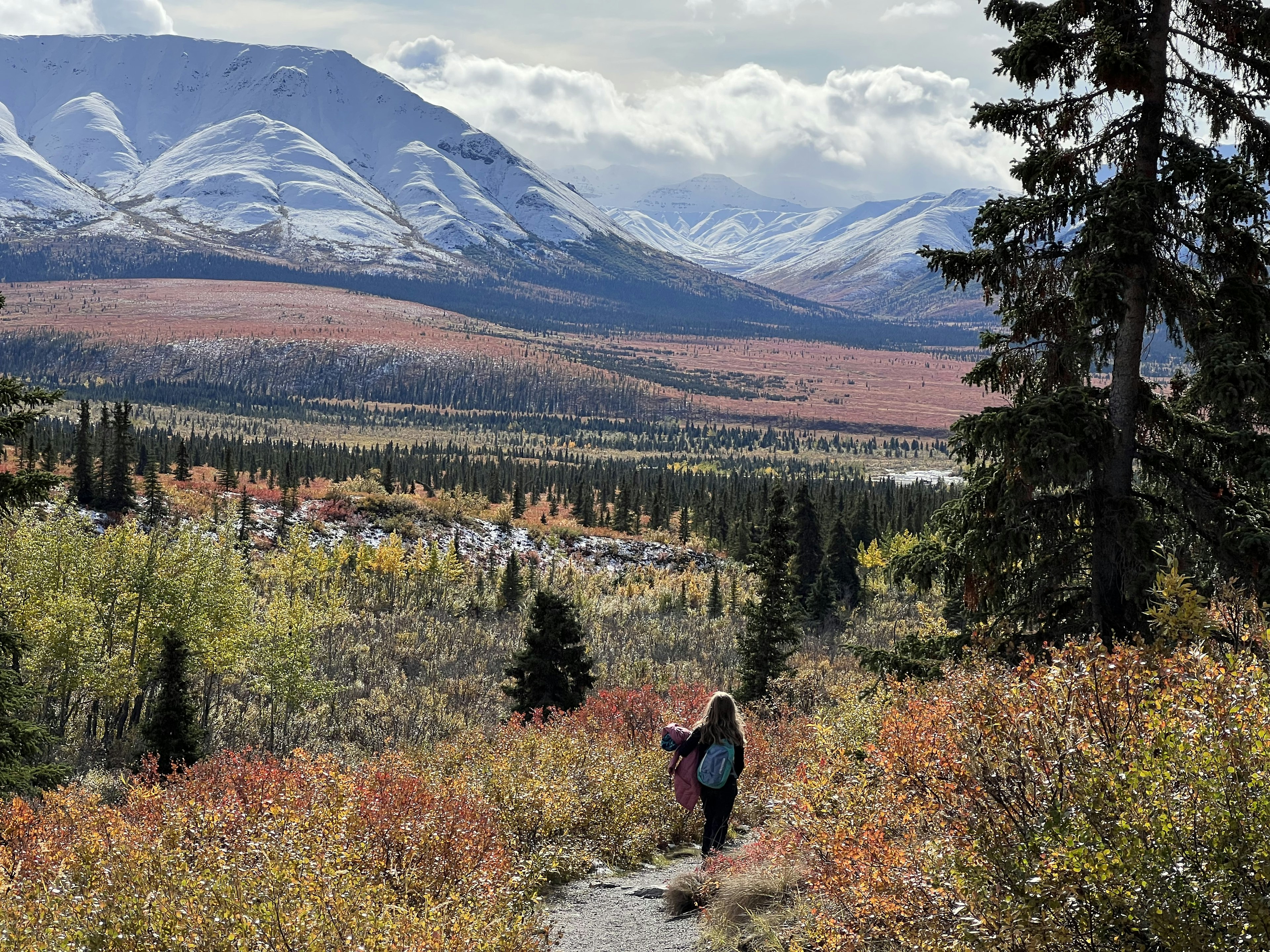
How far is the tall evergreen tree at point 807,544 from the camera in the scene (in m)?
54.3

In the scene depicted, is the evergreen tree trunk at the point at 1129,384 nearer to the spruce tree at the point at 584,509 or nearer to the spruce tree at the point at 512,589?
the spruce tree at the point at 512,589

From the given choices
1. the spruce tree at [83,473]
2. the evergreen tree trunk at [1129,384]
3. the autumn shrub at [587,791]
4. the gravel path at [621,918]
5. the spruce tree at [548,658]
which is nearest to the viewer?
the gravel path at [621,918]

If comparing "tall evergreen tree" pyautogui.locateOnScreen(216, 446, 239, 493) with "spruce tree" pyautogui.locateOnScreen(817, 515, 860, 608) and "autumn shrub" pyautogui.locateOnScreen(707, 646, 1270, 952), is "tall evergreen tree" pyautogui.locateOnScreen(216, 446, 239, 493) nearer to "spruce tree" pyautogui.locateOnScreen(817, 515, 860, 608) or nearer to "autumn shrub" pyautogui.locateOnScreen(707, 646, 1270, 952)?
"spruce tree" pyautogui.locateOnScreen(817, 515, 860, 608)

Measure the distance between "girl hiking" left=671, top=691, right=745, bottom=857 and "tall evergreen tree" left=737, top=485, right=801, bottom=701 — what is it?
1702cm

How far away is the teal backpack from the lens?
989 cm

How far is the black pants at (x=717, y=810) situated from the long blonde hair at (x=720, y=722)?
441 millimetres

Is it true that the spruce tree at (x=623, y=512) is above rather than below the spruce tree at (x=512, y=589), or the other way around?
above

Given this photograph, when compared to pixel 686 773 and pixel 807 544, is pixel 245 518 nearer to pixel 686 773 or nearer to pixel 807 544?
pixel 807 544

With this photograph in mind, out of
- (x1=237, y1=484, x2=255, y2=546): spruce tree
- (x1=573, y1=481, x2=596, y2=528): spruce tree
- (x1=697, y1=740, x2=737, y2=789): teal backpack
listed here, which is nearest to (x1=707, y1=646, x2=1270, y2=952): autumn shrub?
(x1=697, y1=740, x2=737, y2=789): teal backpack

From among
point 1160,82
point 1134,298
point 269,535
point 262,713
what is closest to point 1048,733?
point 1134,298

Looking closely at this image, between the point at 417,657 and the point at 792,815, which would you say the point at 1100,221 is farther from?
the point at 417,657

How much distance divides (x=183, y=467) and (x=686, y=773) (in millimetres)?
65003

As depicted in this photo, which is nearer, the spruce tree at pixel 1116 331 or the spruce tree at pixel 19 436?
the spruce tree at pixel 1116 331

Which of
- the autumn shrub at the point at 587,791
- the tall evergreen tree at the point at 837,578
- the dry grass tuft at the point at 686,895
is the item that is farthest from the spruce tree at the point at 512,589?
the dry grass tuft at the point at 686,895
